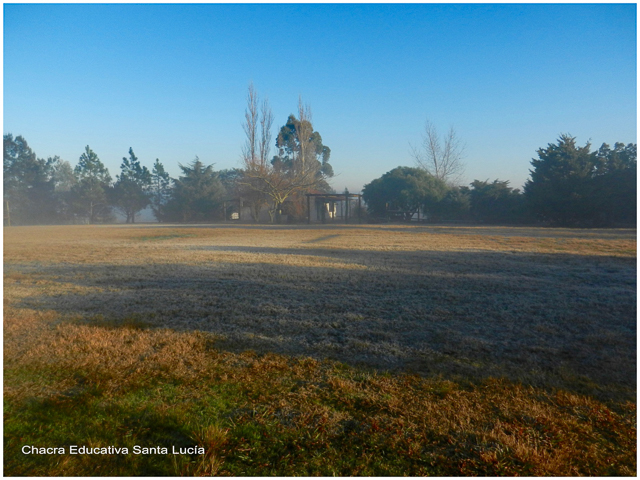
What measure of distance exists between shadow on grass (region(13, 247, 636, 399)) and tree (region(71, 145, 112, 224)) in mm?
30904

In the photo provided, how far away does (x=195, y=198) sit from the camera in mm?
35188

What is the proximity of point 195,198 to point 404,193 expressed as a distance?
746 inches

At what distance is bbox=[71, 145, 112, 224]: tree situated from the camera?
1291 inches

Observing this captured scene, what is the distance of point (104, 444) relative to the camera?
65.2 inches

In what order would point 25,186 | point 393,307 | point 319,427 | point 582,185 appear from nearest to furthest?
point 319,427 → point 393,307 → point 582,185 → point 25,186

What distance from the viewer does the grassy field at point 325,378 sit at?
1.58 metres

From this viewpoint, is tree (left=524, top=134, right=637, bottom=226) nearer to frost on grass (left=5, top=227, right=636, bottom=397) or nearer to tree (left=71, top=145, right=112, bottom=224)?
frost on grass (left=5, top=227, right=636, bottom=397)

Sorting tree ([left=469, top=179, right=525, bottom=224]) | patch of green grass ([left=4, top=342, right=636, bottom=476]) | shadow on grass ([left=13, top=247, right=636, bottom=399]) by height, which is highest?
tree ([left=469, top=179, right=525, bottom=224])

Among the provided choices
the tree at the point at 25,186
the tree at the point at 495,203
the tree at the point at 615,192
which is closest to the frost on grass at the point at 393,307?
the tree at the point at 615,192

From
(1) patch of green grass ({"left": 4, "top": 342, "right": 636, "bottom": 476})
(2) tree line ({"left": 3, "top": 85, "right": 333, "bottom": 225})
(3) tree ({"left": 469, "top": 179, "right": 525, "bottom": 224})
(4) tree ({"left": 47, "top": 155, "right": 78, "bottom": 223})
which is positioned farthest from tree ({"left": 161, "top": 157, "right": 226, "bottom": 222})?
(1) patch of green grass ({"left": 4, "top": 342, "right": 636, "bottom": 476})

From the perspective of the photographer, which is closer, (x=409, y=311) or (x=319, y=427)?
(x=319, y=427)

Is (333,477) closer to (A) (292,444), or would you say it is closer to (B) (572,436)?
(A) (292,444)

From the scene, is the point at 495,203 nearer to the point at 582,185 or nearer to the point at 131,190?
the point at 582,185

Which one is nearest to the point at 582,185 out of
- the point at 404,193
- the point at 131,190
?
the point at 404,193
